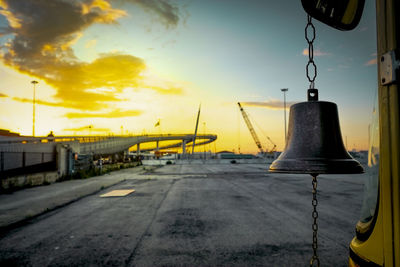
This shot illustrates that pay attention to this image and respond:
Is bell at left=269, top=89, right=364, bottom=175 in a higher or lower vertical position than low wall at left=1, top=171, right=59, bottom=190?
higher

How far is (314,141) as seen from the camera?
224 centimetres

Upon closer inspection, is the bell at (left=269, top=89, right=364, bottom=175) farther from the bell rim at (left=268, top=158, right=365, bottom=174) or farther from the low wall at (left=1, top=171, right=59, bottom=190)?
the low wall at (left=1, top=171, right=59, bottom=190)

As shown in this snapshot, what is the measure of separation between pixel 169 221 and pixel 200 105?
125 meters

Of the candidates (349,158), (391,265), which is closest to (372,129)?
(391,265)

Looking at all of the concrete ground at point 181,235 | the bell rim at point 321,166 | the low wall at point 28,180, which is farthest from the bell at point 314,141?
the low wall at point 28,180

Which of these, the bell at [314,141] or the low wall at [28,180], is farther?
the low wall at [28,180]

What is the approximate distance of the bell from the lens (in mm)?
2092

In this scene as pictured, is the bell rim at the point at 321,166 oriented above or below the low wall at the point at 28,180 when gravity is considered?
above

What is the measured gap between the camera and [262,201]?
10367 millimetres

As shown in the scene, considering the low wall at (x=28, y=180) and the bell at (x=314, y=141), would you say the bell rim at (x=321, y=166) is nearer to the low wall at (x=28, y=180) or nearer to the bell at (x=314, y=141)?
the bell at (x=314, y=141)

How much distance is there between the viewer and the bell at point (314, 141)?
6.86 feet

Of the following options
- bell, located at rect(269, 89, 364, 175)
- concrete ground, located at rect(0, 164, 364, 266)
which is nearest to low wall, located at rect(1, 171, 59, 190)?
concrete ground, located at rect(0, 164, 364, 266)

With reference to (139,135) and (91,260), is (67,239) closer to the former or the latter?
(91,260)

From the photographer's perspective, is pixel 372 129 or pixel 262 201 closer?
pixel 372 129
